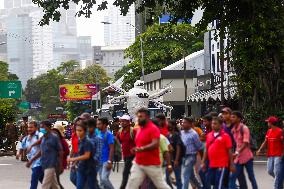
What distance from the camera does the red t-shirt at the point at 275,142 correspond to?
16547 mm

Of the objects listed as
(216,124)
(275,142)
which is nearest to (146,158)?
(216,124)

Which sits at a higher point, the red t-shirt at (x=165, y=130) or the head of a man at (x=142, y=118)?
the head of a man at (x=142, y=118)

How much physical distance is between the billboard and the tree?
18.6 m

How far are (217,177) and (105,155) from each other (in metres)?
2.46

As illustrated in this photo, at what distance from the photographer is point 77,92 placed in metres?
106

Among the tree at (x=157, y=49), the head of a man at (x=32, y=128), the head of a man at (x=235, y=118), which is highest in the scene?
the tree at (x=157, y=49)

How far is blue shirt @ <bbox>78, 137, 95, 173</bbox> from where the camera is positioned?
1402cm

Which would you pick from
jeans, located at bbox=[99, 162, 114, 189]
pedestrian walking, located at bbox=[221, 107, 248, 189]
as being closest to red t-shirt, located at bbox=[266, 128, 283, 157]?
pedestrian walking, located at bbox=[221, 107, 248, 189]

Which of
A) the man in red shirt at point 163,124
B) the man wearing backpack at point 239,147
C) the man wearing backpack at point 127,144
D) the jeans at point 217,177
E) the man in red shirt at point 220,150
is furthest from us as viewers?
the man in red shirt at point 163,124

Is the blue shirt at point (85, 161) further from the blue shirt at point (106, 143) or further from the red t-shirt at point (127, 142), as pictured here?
the red t-shirt at point (127, 142)

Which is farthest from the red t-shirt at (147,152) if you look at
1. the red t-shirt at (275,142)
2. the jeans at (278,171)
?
the red t-shirt at (275,142)

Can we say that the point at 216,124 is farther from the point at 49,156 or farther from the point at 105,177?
the point at 49,156

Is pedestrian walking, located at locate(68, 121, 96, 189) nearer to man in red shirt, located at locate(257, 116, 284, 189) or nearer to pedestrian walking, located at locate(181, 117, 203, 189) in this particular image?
pedestrian walking, located at locate(181, 117, 203, 189)

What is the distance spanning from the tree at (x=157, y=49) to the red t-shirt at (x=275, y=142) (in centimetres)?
6567
